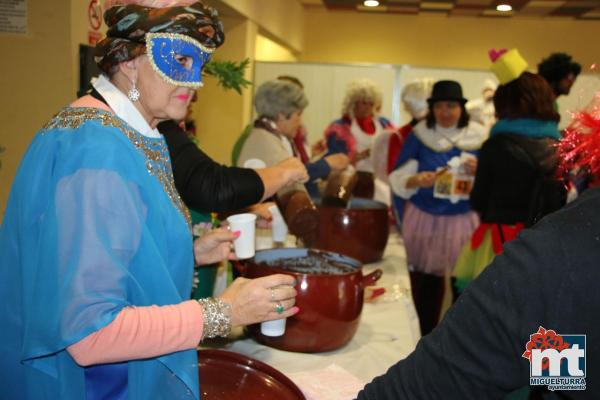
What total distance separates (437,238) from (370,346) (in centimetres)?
137

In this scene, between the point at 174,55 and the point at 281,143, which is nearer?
the point at 174,55

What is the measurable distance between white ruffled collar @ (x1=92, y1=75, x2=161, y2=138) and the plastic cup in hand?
311mm

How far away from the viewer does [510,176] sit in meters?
2.06

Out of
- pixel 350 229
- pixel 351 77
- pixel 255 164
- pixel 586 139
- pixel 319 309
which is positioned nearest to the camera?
pixel 586 139

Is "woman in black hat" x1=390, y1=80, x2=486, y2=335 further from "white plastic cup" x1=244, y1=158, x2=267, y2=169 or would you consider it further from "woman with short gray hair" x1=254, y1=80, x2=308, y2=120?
"white plastic cup" x1=244, y1=158, x2=267, y2=169

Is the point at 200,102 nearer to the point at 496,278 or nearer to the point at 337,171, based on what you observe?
the point at 337,171

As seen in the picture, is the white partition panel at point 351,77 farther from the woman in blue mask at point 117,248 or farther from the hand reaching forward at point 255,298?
the hand reaching forward at point 255,298

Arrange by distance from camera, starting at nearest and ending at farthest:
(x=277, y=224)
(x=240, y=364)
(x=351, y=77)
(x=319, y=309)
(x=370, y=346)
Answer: (x=240, y=364), (x=319, y=309), (x=370, y=346), (x=277, y=224), (x=351, y=77)

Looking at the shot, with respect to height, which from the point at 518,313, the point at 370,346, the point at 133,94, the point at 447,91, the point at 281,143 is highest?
the point at 447,91

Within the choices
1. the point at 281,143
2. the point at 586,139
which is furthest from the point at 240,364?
the point at 281,143

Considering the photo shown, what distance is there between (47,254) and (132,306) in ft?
0.42

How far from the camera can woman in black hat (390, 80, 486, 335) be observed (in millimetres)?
2477

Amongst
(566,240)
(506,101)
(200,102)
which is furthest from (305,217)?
(200,102)

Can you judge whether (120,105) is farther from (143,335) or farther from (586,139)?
(586,139)
